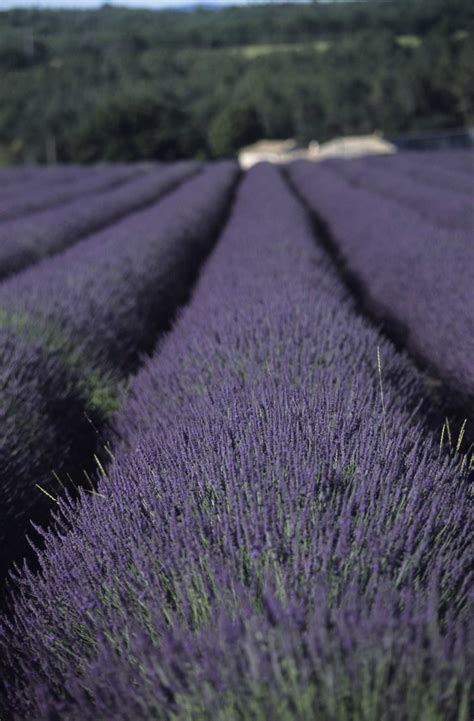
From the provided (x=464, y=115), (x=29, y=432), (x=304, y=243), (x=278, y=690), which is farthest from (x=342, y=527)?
(x=464, y=115)

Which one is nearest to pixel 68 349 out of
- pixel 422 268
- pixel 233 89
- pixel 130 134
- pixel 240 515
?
pixel 422 268

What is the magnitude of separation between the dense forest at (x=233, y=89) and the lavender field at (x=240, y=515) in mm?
42039

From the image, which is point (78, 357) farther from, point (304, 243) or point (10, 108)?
point (10, 108)

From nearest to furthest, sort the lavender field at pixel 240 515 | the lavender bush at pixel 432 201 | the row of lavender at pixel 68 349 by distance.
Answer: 1. the lavender field at pixel 240 515
2. the row of lavender at pixel 68 349
3. the lavender bush at pixel 432 201

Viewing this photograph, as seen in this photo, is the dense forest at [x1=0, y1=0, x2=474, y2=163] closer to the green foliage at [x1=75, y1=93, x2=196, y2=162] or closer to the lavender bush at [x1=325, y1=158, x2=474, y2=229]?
the green foliage at [x1=75, y1=93, x2=196, y2=162]

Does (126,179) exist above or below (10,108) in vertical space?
below

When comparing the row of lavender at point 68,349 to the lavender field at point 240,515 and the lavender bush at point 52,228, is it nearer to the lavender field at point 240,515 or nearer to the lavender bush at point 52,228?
the lavender field at point 240,515

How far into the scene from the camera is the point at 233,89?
6150 cm

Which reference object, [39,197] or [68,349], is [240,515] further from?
[39,197]

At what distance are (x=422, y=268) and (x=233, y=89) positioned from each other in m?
60.8

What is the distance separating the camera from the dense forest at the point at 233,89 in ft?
148

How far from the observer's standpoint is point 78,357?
11.8 feet

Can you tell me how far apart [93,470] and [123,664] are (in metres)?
1.90

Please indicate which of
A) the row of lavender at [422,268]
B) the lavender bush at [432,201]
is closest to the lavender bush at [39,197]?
the row of lavender at [422,268]
